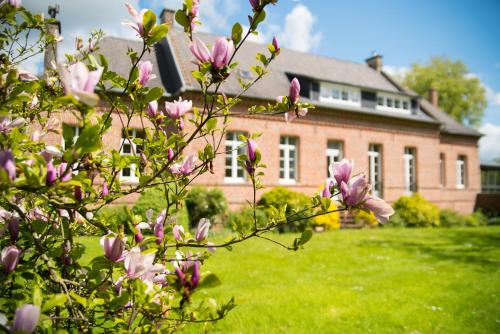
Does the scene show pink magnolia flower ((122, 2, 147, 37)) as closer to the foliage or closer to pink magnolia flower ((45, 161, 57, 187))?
pink magnolia flower ((45, 161, 57, 187))

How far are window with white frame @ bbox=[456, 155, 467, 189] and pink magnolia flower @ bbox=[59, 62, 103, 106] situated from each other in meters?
24.1

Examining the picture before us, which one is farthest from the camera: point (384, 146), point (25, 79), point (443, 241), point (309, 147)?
point (384, 146)

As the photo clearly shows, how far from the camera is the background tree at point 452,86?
3716cm

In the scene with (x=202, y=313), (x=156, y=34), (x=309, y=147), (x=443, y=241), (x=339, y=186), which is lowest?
(x=443, y=241)

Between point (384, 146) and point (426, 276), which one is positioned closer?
point (426, 276)

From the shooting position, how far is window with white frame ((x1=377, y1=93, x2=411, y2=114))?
18391mm

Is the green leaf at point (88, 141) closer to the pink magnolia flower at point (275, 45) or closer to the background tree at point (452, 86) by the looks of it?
the pink magnolia flower at point (275, 45)

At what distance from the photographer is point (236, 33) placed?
1.37 metres

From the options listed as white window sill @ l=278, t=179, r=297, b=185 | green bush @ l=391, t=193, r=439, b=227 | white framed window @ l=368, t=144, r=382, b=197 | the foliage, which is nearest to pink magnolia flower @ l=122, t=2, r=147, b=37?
the foliage

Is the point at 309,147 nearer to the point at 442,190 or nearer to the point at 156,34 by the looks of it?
the point at 442,190

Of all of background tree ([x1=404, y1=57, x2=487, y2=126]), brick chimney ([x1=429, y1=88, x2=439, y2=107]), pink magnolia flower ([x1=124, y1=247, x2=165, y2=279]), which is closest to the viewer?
pink magnolia flower ([x1=124, y1=247, x2=165, y2=279])

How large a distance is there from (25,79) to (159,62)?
1449 cm

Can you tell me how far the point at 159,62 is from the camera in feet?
49.9

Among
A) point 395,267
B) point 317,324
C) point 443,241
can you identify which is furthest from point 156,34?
point 443,241
